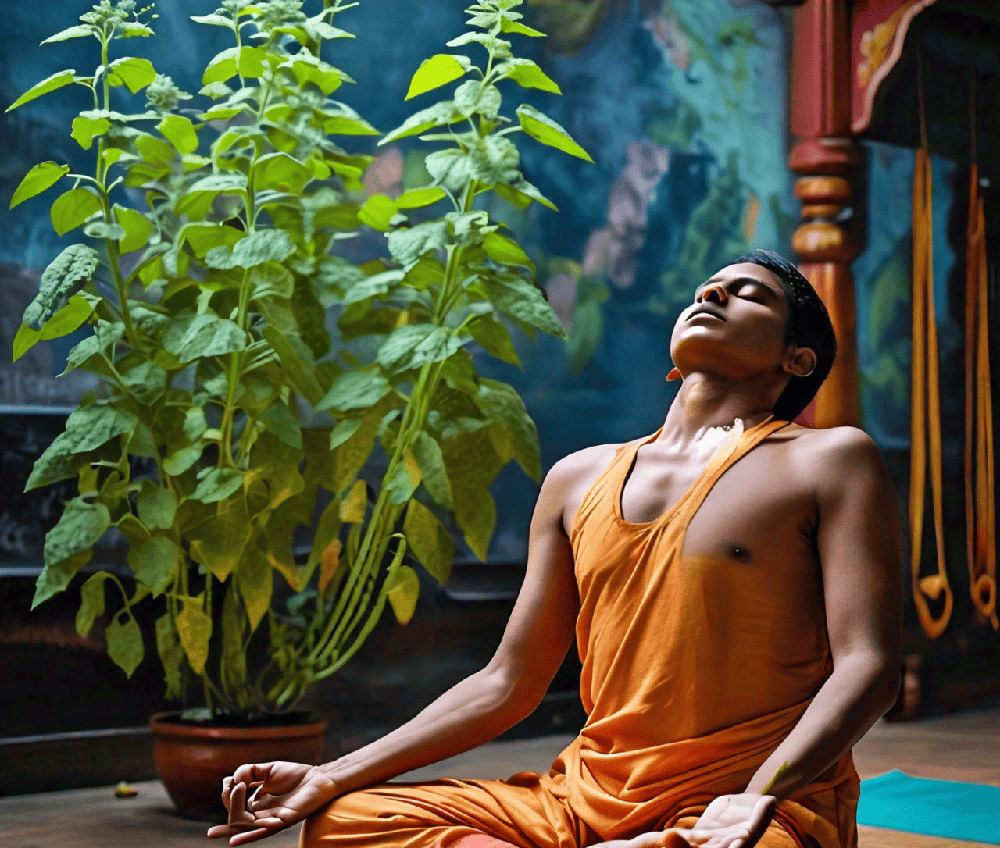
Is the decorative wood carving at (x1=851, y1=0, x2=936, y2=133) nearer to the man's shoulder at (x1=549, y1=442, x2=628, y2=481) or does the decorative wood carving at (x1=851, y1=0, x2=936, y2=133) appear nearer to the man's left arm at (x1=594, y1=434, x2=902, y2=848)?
the man's shoulder at (x1=549, y1=442, x2=628, y2=481)

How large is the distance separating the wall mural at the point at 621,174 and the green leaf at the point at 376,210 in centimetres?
87

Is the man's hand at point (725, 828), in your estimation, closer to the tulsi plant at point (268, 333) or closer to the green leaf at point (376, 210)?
the tulsi plant at point (268, 333)

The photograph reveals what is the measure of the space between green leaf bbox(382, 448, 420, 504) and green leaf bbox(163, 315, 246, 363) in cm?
47

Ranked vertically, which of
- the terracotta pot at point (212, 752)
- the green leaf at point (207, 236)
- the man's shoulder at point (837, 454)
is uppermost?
the green leaf at point (207, 236)

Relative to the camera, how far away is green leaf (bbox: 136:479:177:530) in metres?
3.27

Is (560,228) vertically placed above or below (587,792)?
above

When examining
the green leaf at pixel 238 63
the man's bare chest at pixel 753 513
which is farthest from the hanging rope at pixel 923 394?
the man's bare chest at pixel 753 513

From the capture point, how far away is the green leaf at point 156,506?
3.27 m

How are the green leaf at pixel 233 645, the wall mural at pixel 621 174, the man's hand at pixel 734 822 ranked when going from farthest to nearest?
the wall mural at pixel 621 174 < the green leaf at pixel 233 645 < the man's hand at pixel 734 822

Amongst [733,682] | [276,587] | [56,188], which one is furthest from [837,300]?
[733,682]

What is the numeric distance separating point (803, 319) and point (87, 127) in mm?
1968

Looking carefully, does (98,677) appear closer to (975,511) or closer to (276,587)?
(276,587)

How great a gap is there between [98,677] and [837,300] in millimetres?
2878

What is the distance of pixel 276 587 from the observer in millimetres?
4137
